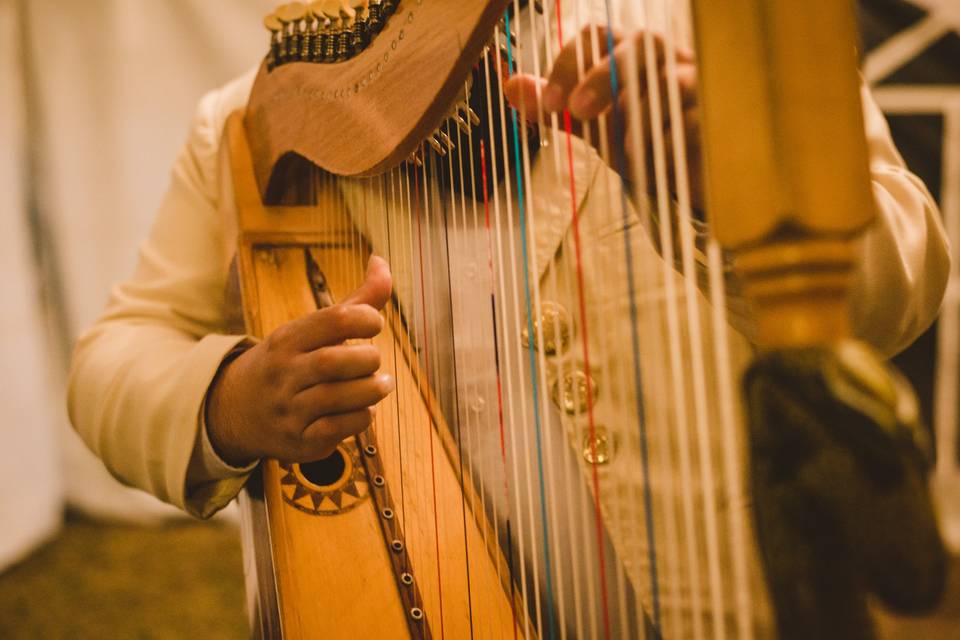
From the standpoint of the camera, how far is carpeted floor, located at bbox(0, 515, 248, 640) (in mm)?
1668

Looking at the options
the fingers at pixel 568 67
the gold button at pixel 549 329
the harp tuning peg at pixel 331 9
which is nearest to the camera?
the fingers at pixel 568 67

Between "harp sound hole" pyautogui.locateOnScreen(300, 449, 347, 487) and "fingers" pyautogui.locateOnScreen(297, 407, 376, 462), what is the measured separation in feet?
0.49

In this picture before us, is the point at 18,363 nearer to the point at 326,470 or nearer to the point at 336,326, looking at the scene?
the point at 326,470

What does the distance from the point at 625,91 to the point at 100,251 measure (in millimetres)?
2270

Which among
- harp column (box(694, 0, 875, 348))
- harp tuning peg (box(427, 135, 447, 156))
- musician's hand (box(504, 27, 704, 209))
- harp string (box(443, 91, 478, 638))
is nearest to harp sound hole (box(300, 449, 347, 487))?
harp string (box(443, 91, 478, 638))

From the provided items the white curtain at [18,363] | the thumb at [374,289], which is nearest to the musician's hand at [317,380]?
the thumb at [374,289]

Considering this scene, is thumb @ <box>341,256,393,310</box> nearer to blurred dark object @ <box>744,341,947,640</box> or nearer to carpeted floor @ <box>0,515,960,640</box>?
blurred dark object @ <box>744,341,947,640</box>

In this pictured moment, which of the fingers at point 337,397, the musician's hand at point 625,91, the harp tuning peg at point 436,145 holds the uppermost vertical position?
the harp tuning peg at point 436,145

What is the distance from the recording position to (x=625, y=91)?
312 millimetres

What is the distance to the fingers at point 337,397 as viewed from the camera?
1.85ft

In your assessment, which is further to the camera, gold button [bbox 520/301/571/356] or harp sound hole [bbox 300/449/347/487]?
harp sound hole [bbox 300/449/347/487]

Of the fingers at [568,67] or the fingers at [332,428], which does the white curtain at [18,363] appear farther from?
the fingers at [568,67]

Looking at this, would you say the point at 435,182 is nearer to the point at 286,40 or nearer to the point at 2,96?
the point at 286,40

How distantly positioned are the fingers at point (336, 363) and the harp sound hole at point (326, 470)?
8.0 inches
